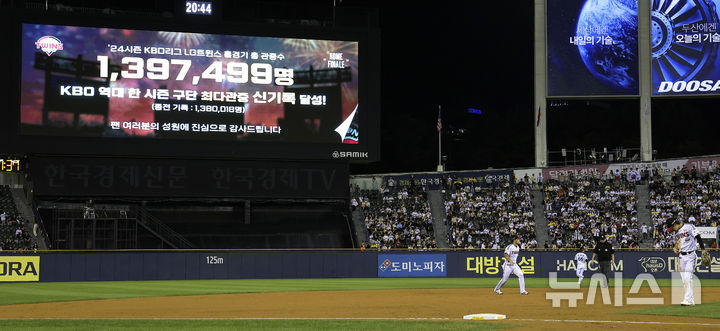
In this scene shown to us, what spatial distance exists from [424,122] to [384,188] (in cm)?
3520

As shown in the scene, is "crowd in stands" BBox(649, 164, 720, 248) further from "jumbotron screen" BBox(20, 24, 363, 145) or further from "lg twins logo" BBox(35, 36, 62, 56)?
"lg twins logo" BBox(35, 36, 62, 56)

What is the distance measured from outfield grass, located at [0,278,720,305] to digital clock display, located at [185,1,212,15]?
1278 cm

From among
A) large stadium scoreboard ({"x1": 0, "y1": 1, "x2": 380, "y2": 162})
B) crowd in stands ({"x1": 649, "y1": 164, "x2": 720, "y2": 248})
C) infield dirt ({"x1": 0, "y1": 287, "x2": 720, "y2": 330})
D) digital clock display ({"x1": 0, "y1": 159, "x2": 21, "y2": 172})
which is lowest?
infield dirt ({"x1": 0, "y1": 287, "x2": 720, "y2": 330})

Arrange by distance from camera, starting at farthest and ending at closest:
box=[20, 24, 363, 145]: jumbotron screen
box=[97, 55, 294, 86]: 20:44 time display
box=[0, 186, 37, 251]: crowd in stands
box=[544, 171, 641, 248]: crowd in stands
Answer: box=[544, 171, 641, 248]: crowd in stands < box=[0, 186, 37, 251]: crowd in stands < box=[97, 55, 294, 86]: 20:44 time display < box=[20, 24, 363, 145]: jumbotron screen

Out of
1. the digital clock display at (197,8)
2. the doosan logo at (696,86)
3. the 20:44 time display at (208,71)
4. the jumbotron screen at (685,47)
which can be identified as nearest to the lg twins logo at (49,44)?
the 20:44 time display at (208,71)

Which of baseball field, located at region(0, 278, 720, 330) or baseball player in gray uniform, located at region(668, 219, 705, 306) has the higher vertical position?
baseball player in gray uniform, located at region(668, 219, 705, 306)

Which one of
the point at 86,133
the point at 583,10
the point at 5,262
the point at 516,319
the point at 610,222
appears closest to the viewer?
the point at 516,319

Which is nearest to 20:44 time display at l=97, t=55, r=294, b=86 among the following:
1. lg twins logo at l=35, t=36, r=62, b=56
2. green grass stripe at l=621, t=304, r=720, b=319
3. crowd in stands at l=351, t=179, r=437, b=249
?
lg twins logo at l=35, t=36, r=62, b=56

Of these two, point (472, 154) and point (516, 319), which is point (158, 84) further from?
point (472, 154)

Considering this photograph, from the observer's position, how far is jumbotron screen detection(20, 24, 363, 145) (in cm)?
3938

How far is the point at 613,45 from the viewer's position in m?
48.9

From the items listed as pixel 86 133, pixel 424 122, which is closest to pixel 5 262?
pixel 86 133

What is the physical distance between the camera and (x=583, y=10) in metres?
49.0

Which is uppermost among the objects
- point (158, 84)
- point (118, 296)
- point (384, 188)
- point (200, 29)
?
point (200, 29)
